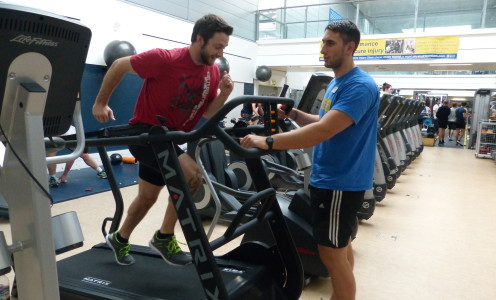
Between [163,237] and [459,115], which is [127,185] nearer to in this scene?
[163,237]

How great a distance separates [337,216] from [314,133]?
469 mm

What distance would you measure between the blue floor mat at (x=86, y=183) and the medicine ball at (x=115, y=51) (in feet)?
5.73

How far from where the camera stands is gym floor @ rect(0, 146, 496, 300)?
262 cm

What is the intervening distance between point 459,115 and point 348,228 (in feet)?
40.9

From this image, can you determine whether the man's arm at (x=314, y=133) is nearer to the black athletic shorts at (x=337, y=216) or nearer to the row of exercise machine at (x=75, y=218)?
the row of exercise machine at (x=75, y=218)

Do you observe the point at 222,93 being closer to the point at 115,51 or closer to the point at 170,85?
the point at 170,85

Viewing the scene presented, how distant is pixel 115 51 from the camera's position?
6.03 m

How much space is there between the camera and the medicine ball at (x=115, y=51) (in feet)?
19.8

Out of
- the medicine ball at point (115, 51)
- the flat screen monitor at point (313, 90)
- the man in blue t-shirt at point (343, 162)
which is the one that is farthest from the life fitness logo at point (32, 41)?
the medicine ball at point (115, 51)

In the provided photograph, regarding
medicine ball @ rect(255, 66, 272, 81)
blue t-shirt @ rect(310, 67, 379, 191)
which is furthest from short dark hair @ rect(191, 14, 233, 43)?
medicine ball @ rect(255, 66, 272, 81)

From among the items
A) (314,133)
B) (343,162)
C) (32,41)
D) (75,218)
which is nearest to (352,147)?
(343,162)

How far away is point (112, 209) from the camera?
4.07 meters

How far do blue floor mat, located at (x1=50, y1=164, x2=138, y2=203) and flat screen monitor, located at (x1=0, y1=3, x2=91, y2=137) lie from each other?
339cm

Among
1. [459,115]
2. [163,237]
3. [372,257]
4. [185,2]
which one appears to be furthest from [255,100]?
[459,115]
